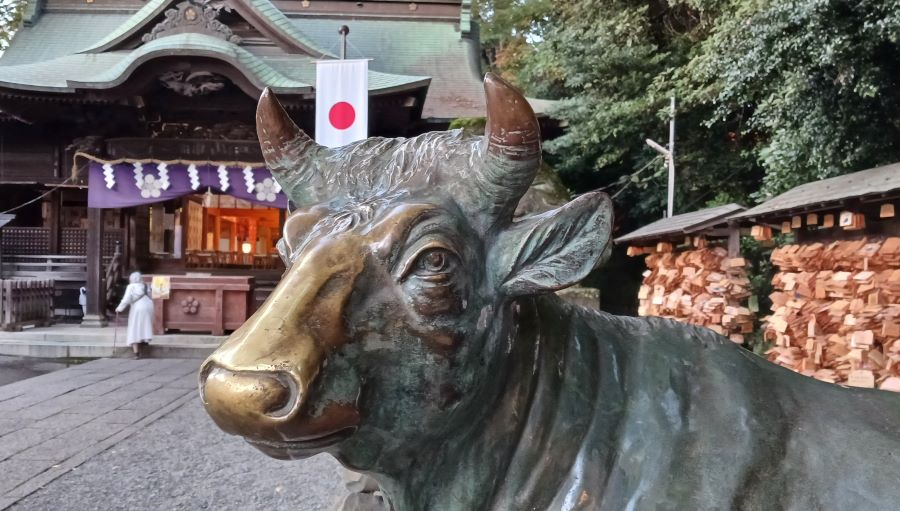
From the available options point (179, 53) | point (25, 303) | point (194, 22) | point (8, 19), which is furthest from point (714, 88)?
point (8, 19)

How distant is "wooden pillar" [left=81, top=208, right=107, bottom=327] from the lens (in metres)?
12.4

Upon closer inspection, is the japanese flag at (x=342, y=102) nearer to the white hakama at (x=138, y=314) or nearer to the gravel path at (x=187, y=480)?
the gravel path at (x=187, y=480)

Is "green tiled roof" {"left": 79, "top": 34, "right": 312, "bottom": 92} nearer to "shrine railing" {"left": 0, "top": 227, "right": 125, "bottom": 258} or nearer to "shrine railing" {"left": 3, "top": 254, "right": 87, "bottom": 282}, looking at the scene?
"shrine railing" {"left": 0, "top": 227, "right": 125, "bottom": 258}

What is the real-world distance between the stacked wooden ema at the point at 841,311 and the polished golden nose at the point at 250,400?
5.36m

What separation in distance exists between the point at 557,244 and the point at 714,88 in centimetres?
1108

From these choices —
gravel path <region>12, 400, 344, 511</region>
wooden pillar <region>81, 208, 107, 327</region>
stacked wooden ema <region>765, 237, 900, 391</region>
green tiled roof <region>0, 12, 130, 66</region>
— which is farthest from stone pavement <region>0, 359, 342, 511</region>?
green tiled roof <region>0, 12, 130, 66</region>

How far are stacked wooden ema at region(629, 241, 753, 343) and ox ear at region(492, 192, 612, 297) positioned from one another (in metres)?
7.90

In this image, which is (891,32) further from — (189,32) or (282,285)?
(189,32)

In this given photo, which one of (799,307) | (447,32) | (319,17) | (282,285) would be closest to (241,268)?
(319,17)

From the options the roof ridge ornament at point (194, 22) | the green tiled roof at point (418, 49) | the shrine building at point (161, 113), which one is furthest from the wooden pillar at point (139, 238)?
the green tiled roof at point (418, 49)

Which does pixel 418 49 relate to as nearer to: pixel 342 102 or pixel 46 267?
pixel 46 267

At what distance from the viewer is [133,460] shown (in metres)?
5.06

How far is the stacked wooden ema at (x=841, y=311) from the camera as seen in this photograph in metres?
5.66

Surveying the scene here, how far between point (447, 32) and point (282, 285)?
16463mm
